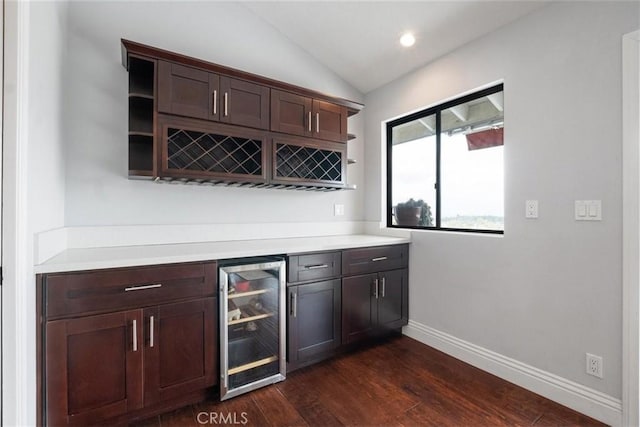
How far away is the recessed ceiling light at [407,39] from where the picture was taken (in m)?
2.35

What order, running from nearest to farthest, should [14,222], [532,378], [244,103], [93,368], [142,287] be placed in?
[14,222] → [93,368] → [142,287] → [532,378] → [244,103]

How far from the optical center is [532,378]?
1.92m

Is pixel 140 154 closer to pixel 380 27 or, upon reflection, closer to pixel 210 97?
pixel 210 97

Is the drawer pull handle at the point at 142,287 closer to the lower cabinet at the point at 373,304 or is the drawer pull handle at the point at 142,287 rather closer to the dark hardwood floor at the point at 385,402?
the dark hardwood floor at the point at 385,402

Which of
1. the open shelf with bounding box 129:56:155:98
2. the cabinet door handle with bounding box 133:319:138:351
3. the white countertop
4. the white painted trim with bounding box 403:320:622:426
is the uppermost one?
the open shelf with bounding box 129:56:155:98

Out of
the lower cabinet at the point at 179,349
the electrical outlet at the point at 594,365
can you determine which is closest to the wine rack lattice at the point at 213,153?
the lower cabinet at the point at 179,349

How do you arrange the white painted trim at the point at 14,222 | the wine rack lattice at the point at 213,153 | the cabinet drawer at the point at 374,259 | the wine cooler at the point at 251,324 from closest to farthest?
the white painted trim at the point at 14,222
the wine cooler at the point at 251,324
the wine rack lattice at the point at 213,153
the cabinet drawer at the point at 374,259

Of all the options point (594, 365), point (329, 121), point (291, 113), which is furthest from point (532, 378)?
point (291, 113)

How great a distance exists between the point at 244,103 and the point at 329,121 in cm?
75

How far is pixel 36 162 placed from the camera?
1.41 meters

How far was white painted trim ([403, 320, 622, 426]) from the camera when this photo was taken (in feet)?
5.35

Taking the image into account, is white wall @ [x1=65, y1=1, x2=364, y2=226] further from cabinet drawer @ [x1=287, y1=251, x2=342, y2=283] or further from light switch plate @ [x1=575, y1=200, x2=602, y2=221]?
light switch plate @ [x1=575, y1=200, x2=602, y2=221]

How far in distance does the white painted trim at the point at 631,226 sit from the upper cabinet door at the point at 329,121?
175 cm

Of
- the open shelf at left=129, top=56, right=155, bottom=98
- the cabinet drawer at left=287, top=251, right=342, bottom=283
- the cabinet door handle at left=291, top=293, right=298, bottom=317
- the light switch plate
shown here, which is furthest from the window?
the open shelf at left=129, top=56, right=155, bottom=98
